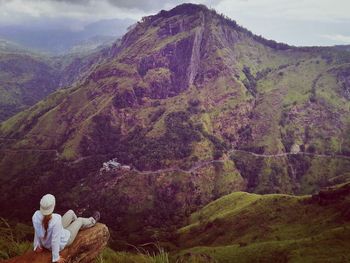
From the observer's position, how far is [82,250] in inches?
669

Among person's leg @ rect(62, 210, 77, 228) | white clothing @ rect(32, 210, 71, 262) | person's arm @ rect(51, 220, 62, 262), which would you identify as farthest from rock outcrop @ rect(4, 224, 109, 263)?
person's leg @ rect(62, 210, 77, 228)

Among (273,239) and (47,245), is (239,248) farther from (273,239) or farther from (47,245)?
(47,245)

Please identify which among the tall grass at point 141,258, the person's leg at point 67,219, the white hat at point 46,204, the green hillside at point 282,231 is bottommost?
the green hillside at point 282,231

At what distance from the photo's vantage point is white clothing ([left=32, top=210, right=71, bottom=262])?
48.3ft

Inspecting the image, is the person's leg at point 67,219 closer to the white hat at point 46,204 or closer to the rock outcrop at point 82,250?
the rock outcrop at point 82,250

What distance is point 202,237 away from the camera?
186125mm

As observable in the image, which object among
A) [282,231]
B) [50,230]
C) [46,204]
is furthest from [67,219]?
[282,231]

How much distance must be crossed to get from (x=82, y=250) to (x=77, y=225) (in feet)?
4.15

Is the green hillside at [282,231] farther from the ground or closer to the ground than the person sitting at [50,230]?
closer to the ground

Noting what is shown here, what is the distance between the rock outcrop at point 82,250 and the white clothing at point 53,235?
1.43 feet

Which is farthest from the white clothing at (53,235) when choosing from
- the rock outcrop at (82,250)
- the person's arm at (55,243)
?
the rock outcrop at (82,250)

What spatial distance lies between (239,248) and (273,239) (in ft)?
41.2

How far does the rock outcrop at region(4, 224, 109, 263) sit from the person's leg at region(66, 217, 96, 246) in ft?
1.16

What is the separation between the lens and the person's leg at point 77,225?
16.2 meters
